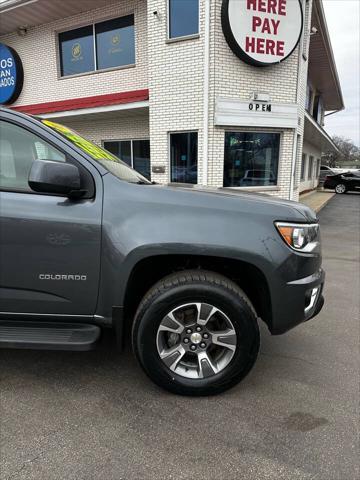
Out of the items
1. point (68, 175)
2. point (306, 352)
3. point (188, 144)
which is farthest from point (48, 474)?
point (188, 144)

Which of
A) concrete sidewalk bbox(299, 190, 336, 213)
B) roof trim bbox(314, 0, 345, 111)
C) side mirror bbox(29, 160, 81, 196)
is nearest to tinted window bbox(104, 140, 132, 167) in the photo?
roof trim bbox(314, 0, 345, 111)

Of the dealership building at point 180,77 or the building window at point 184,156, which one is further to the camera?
the building window at point 184,156

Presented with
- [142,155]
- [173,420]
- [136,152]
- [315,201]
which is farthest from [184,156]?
[315,201]

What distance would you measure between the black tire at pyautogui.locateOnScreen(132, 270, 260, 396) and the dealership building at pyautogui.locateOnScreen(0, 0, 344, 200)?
22.3 feet

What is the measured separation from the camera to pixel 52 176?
2.20 meters

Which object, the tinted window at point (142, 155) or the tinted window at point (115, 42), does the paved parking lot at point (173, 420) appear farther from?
the tinted window at point (115, 42)

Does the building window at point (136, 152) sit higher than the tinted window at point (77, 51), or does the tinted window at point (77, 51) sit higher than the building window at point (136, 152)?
the tinted window at point (77, 51)

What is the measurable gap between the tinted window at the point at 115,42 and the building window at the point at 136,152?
226 centimetres

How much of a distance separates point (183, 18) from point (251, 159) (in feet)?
12.5

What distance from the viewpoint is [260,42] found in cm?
844

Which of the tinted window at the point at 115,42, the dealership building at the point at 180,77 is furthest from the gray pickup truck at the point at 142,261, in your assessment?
the tinted window at the point at 115,42

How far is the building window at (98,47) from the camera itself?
10.3 m

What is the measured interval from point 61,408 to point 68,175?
1572 millimetres

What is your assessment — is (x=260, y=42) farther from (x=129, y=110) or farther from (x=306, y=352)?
(x=306, y=352)
